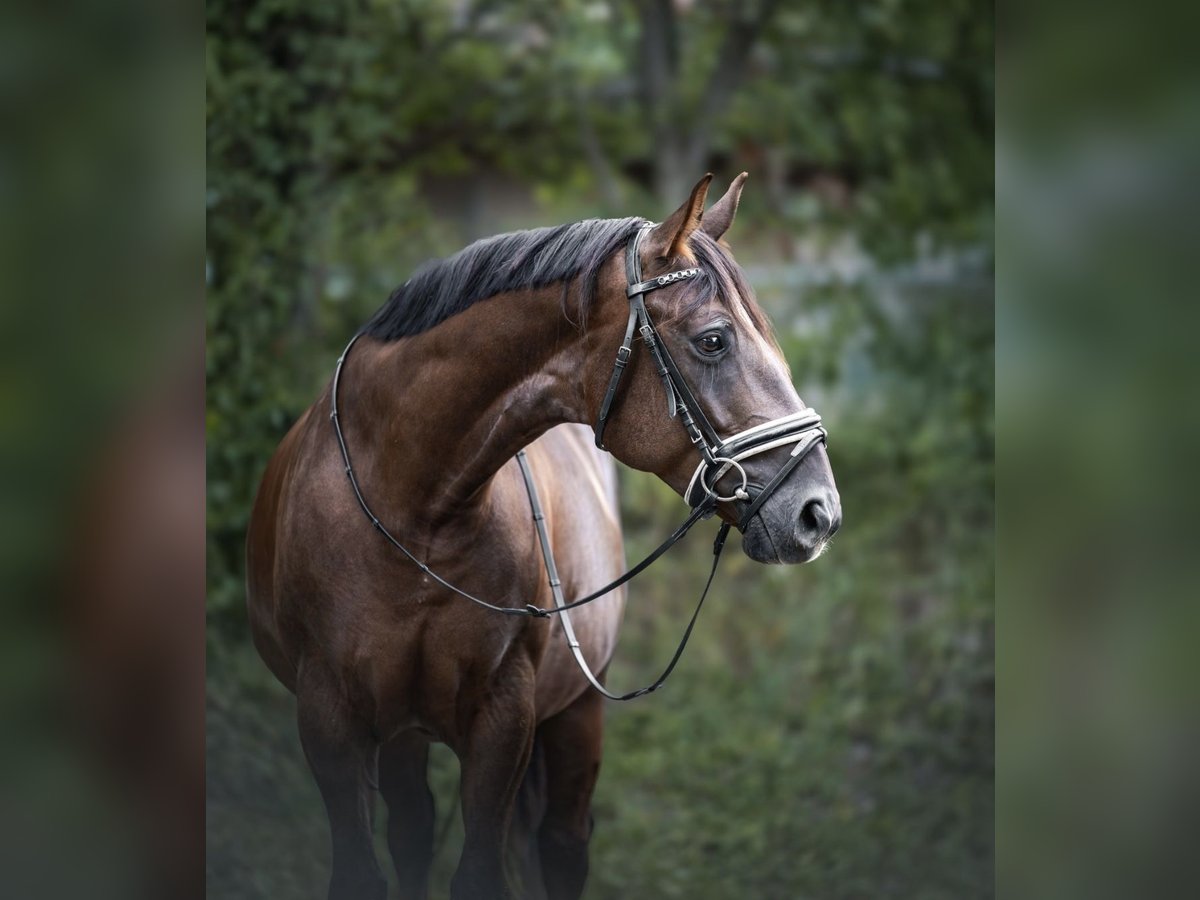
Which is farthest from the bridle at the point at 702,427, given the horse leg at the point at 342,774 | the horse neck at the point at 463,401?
the horse leg at the point at 342,774

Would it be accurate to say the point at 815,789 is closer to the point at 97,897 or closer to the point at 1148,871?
the point at 1148,871

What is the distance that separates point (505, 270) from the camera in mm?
2160

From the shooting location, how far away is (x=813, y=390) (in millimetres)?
5562

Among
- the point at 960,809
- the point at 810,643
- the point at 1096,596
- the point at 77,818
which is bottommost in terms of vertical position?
the point at 960,809

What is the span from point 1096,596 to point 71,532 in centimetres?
104

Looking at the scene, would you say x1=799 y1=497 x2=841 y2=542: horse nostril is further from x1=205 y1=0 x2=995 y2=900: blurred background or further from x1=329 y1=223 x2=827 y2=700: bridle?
x1=205 y1=0 x2=995 y2=900: blurred background

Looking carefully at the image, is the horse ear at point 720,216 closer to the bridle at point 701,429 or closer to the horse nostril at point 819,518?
the bridle at point 701,429

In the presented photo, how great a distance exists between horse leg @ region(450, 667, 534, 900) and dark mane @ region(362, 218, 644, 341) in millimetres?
734

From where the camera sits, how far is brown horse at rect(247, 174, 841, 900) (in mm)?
1980

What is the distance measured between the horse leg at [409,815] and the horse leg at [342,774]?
41cm

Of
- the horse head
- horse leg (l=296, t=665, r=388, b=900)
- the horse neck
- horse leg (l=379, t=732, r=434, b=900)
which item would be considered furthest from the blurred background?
Result: the horse head

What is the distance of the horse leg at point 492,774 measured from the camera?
2342mm

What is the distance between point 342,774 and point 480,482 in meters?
0.68

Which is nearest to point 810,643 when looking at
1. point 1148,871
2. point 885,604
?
point 885,604
